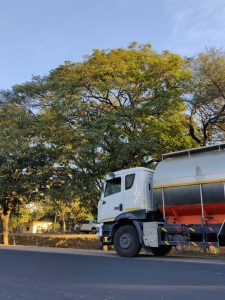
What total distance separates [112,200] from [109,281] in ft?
23.3

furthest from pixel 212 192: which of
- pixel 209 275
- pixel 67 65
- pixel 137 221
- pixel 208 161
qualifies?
pixel 67 65

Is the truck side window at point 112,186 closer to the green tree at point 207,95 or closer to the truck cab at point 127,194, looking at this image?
the truck cab at point 127,194

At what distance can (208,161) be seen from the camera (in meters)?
13.6

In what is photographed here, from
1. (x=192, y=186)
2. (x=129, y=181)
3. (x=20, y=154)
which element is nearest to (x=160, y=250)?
(x=129, y=181)

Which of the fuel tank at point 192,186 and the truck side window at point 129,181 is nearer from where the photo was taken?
the fuel tank at point 192,186

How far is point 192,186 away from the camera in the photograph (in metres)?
13.7

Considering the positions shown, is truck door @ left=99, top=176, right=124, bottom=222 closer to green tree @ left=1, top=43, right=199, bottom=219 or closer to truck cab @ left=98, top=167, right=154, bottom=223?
truck cab @ left=98, top=167, right=154, bottom=223

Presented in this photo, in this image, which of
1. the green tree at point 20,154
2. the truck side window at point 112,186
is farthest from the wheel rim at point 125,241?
the green tree at point 20,154

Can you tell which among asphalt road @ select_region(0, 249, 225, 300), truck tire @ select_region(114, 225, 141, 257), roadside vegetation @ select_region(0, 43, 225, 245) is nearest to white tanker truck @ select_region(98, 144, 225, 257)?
truck tire @ select_region(114, 225, 141, 257)

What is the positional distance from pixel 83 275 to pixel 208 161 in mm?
6166

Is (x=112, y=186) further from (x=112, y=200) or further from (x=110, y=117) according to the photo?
(x=110, y=117)

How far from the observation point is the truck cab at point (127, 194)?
Answer: 1512cm

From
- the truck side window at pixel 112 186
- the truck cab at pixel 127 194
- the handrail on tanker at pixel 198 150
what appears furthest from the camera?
the truck side window at pixel 112 186

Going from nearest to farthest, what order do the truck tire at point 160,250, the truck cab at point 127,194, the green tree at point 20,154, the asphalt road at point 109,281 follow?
1. the asphalt road at point 109,281
2. the truck cab at point 127,194
3. the truck tire at point 160,250
4. the green tree at point 20,154
